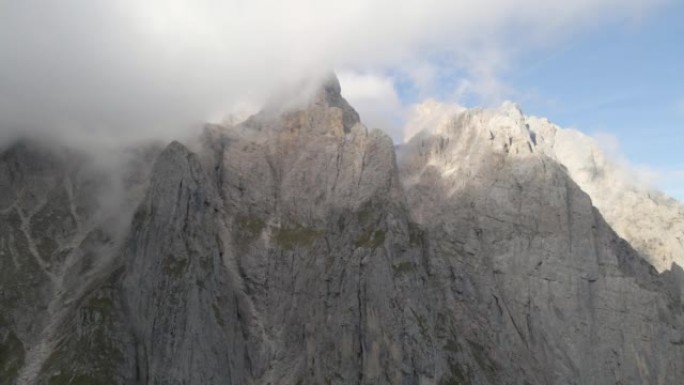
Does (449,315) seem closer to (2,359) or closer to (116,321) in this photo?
(116,321)

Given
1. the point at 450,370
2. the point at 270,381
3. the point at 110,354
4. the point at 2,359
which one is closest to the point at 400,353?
the point at 450,370

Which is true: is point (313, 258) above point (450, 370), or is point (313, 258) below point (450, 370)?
above

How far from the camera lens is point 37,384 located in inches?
6781

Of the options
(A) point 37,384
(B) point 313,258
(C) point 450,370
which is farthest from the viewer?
(B) point 313,258

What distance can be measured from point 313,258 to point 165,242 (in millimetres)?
39062

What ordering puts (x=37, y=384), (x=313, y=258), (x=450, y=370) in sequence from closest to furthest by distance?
(x=37, y=384), (x=450, y=370), (x=313, y=258)

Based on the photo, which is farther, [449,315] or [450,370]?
[449,315]

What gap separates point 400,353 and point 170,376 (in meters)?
55.2

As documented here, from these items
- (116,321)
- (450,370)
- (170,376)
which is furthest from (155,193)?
(450,370)

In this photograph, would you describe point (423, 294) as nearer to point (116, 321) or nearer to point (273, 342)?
point (273, 342)

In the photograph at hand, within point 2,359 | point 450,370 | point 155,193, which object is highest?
point 155,193

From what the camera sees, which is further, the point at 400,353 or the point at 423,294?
the point at 423,294

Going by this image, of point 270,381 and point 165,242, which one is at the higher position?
point 165,242

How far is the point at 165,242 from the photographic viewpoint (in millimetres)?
187750
